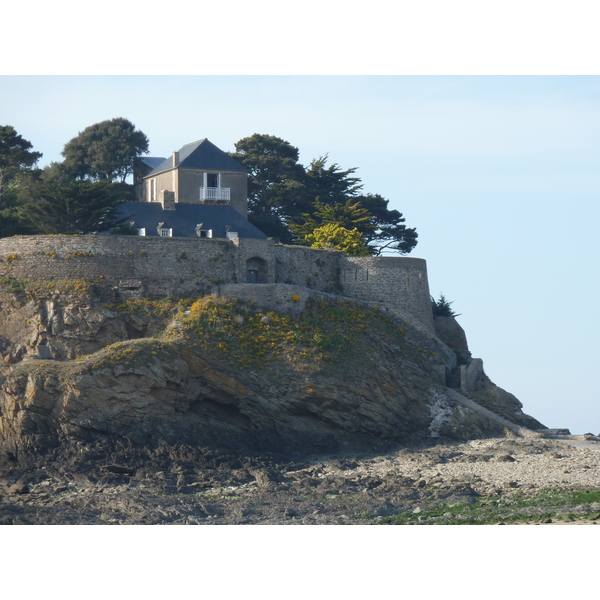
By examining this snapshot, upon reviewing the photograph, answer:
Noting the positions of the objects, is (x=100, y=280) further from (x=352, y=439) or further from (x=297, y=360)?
(x=352, y=439)

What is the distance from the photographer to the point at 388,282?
162 feet

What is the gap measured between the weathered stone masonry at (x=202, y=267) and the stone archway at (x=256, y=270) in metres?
0.04

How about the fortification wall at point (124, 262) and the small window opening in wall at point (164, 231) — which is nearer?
the fortification wall at point (124, 262)

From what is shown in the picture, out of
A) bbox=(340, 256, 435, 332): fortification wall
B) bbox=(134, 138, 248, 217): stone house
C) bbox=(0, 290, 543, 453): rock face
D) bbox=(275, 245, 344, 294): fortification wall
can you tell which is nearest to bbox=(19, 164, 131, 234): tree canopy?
bbox=(0, 290, 543, 453): rock face

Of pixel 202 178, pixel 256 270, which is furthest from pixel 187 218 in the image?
pixel 256 270

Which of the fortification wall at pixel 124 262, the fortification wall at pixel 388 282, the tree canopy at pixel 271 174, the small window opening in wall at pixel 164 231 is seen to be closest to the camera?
the fortification wall at pixel 124 262

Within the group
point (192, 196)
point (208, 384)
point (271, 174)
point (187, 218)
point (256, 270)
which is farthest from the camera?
point (271, 174)

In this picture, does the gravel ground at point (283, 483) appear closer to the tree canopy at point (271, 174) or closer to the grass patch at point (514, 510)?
the grass patch at point (514, 510)

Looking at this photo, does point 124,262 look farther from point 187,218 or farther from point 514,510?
point 514,510

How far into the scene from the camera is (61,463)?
39.9 metres

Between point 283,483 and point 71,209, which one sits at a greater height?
point 71,209

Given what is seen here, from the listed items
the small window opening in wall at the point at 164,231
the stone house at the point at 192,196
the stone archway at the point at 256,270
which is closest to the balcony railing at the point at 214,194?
the stone house at the point at 192,196

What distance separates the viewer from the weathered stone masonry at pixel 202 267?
45531 millimetres

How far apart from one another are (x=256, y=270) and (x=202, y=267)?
2.35 metres
